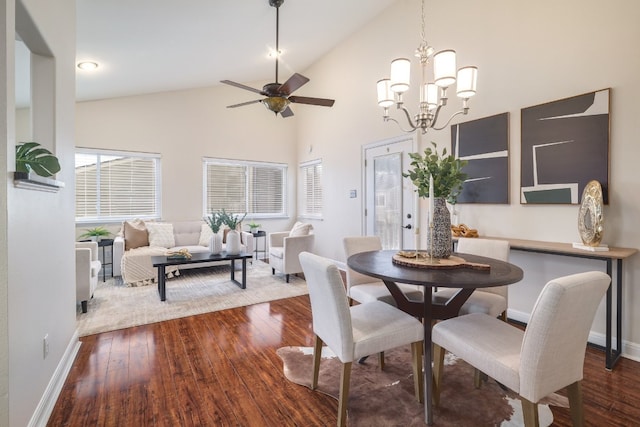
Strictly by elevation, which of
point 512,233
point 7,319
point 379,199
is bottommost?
point 7,319

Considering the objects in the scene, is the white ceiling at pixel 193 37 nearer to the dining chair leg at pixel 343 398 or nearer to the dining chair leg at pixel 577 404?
the dining chair leg at pixel 343 398

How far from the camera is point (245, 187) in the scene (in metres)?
6.70

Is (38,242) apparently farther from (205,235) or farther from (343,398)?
(205,235)

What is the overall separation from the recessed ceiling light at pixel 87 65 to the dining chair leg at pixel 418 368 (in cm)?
463

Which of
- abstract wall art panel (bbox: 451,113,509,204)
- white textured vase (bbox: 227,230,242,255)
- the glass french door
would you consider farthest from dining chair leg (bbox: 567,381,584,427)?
white textured vase (bbox: 227,230,242,255)

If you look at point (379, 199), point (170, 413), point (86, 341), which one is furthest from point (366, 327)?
point (379, 199)

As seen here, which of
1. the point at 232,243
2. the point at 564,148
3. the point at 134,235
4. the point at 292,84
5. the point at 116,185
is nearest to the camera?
the point at 564,148

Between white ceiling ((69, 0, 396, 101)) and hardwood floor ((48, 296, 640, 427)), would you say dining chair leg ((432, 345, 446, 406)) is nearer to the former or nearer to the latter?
hardwood floor ((48, 296, 640, 427))

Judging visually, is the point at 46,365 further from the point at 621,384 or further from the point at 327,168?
the point at 327,168

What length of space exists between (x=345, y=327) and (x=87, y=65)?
4.40m

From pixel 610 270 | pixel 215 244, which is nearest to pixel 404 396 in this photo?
pixel 610 270

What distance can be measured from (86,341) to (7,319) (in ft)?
5.87

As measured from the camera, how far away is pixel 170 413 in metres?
1.84

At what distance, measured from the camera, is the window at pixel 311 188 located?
253 inches
